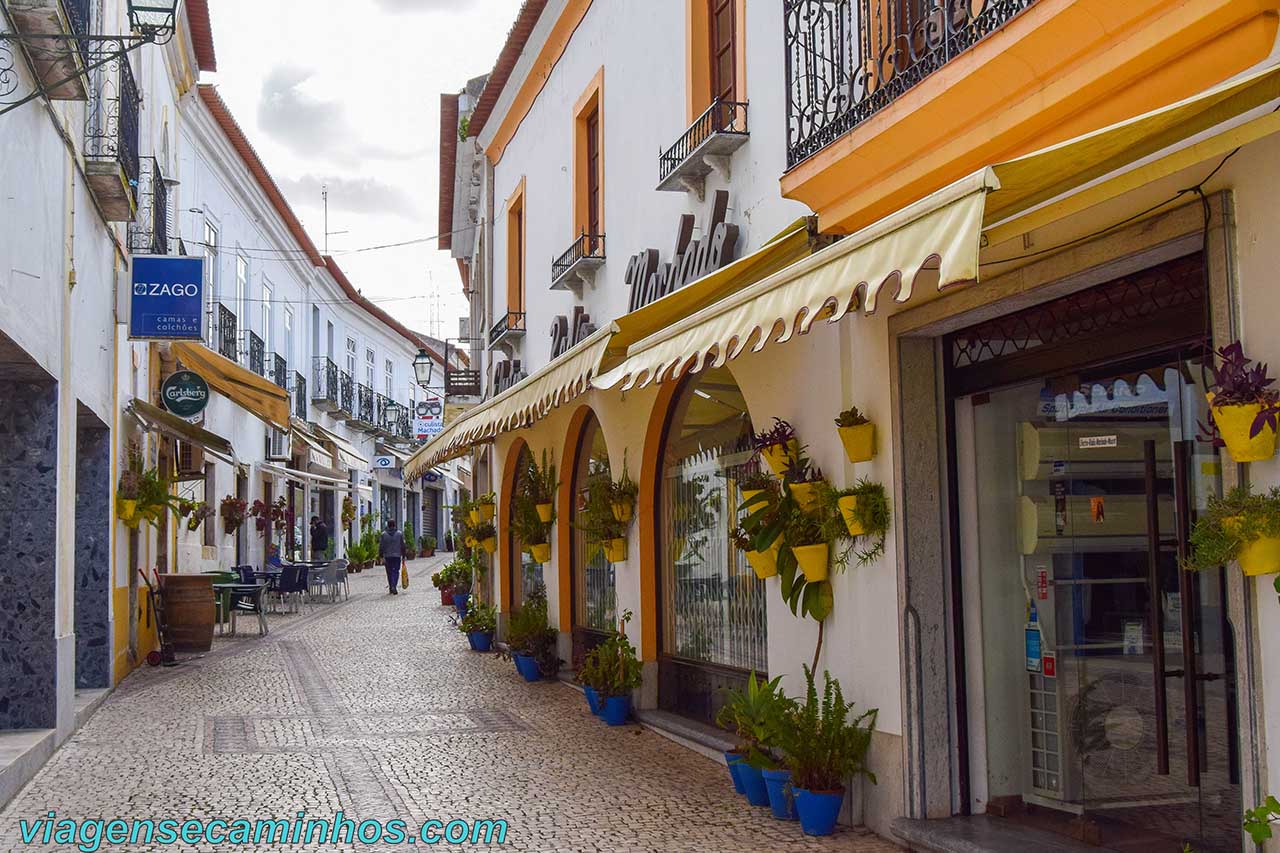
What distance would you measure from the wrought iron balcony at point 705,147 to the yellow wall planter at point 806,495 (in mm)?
2634

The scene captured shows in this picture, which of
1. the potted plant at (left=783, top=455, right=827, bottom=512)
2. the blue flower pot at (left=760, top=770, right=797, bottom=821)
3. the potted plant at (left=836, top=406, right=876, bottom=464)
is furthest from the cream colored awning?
the blue flower pot at (left=760, top=770, right=797, bottom=821)

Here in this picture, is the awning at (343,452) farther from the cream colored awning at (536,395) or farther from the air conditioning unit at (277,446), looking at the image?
the cream colored awning at (536,395)

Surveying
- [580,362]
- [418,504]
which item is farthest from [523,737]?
[418,504]

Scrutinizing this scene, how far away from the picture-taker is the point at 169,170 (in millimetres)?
17203

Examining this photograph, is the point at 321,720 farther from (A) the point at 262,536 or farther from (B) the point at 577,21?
(A) the point at 262,536

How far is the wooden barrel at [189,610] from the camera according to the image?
15008mm

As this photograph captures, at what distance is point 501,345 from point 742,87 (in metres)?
8.33

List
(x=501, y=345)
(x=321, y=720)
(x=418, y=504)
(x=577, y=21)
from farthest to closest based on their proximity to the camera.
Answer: (x=418, y=504)
(x=501, y=345)
(x=577, y=21)
(x=321, y=720)

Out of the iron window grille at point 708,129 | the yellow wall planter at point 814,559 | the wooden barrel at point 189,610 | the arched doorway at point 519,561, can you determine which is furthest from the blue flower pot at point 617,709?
the wooden barrel at point 189,610

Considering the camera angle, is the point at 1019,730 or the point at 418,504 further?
the point at 418,504

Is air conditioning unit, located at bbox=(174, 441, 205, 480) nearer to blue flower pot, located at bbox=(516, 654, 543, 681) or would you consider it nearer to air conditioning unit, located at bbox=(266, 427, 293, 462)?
blue flower pot, located at bbox=(516, 654, 543, 681)

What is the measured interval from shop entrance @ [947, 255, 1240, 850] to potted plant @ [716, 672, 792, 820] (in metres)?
1.03

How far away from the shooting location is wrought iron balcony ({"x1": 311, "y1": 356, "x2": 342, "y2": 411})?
107 ft

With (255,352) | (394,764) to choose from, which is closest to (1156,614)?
(394,764)
